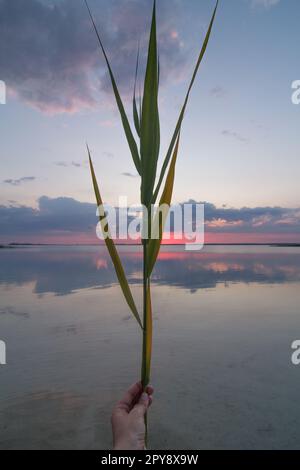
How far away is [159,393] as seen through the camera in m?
2.88

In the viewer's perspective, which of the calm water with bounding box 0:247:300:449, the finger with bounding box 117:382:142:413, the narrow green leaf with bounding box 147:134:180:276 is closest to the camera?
the narrow green leaf with bounding box 147:134:180:276

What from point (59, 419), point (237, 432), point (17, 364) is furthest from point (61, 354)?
point (237, 432)

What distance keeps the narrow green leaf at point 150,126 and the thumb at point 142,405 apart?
71 cm

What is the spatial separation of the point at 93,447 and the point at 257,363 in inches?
81.2

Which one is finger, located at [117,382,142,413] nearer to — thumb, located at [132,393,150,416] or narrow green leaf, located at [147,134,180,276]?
thumb, located at [132,393,150,416]

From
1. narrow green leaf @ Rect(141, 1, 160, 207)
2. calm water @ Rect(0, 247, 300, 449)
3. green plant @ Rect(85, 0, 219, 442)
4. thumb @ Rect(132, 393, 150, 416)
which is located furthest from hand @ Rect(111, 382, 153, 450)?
calm water @ Rect(0, 247, 300, 449)

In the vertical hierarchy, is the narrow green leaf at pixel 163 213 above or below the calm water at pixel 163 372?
above

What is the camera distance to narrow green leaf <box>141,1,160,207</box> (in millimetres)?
1035

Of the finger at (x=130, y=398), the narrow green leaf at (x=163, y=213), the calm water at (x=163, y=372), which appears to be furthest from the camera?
the calm water at (x=163, y=372)

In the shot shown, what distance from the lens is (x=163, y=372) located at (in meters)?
3.29

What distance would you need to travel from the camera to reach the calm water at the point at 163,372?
2326 mm

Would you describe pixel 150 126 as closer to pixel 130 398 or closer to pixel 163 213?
pixel 163 213

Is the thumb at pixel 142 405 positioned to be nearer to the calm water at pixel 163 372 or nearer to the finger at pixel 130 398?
the finger at pixel 130 398

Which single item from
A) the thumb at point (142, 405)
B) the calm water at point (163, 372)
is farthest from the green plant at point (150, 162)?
the calm water at point (163, 372)
